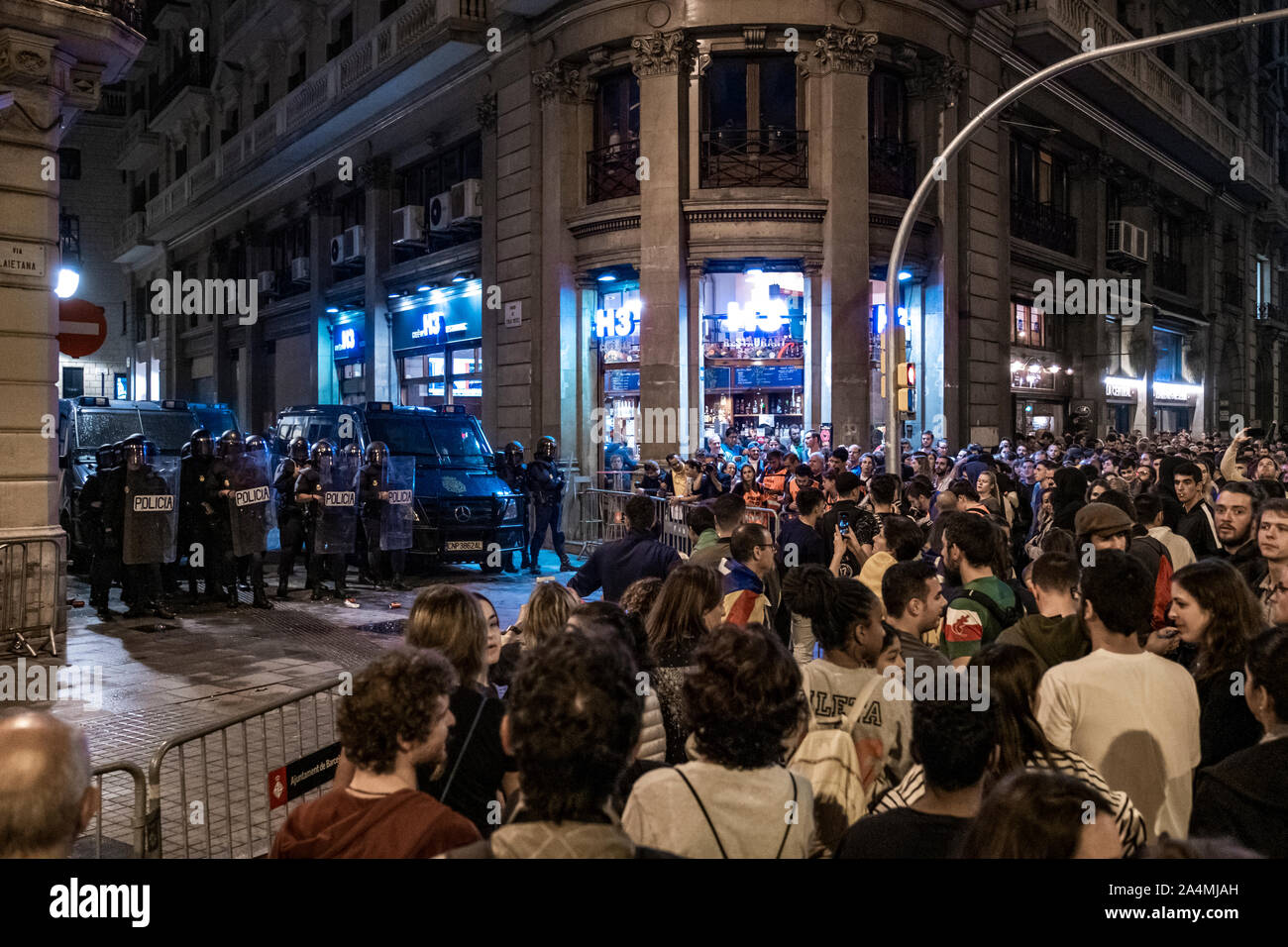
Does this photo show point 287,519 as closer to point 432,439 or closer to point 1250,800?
point 432,439

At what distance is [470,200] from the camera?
75.5ft

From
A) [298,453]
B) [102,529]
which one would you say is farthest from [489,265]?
[102,529]

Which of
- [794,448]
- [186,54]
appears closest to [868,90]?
[794,448]

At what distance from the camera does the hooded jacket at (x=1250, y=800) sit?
107 inches

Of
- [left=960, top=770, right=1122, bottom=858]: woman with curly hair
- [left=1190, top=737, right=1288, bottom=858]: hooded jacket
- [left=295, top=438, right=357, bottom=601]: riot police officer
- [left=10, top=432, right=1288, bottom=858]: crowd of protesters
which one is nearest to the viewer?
[left=960, top=770, right=1122, bottom=858]: woman with curly hair

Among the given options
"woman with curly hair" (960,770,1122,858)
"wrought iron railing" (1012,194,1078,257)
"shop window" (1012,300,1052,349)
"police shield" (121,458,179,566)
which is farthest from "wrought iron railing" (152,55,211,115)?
"woman with curly hair" (960,770,1122,858)

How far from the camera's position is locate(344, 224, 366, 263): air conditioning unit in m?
28.2

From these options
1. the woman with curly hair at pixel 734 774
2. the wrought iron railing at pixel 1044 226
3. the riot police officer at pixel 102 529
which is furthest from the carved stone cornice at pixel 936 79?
the woman with curly hair at pixel 734 774

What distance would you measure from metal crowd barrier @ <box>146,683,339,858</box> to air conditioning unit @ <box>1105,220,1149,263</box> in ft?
86.0

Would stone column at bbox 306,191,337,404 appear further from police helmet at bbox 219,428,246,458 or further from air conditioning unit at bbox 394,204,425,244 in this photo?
police helmet at bbox 219,428,246,458

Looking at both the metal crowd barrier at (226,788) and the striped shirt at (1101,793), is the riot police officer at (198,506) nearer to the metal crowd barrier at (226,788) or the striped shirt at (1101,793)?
the metal crowd barrier at (226,788)

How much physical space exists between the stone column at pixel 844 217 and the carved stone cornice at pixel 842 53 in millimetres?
19
